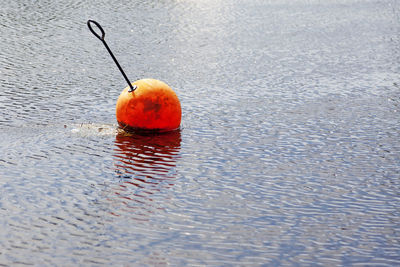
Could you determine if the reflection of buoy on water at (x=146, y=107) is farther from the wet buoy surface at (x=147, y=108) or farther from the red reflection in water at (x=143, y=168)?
the red reflection in water at (x=143, y=168)

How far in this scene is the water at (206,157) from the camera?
6.79 metres

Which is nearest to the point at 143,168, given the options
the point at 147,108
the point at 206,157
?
the point at 206,157

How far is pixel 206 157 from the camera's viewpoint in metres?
9.86

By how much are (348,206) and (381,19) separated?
20764 millimetres

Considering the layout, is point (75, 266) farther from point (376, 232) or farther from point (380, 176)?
point (380, 176)

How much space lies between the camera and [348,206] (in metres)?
7.94

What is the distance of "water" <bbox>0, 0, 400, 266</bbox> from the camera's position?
679 centimetres

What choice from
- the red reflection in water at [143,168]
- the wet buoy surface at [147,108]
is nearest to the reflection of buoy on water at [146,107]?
the wet buoy surface at [147,108]

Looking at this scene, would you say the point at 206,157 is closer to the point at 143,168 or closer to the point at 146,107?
the point at 143,168

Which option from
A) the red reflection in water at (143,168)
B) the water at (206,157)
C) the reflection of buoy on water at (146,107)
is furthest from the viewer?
the reflection of buoy on water at (146,107)

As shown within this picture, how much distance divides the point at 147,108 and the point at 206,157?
1496 millimetres

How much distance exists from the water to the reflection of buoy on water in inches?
9.0

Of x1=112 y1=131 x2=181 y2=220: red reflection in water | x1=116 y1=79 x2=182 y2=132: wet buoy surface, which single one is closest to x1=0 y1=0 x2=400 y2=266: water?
x1=112 y1=131 x2=181 y2=220: red reflection in water

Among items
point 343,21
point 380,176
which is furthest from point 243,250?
point 343,21
